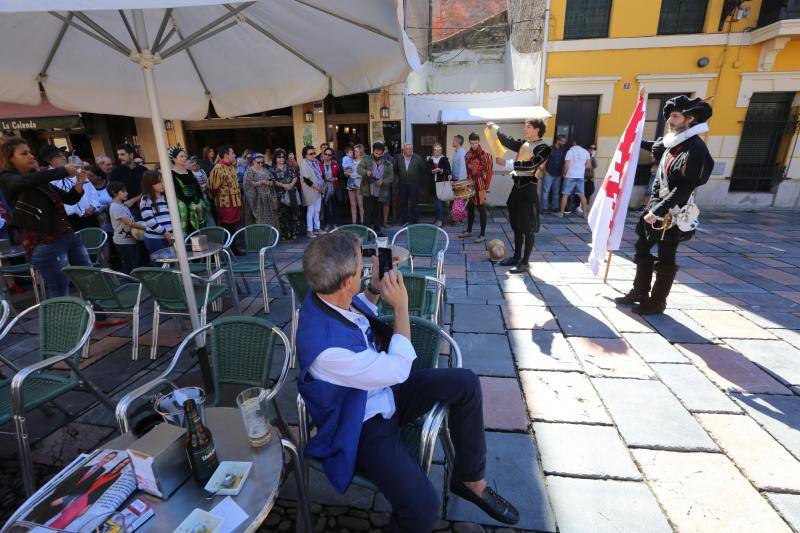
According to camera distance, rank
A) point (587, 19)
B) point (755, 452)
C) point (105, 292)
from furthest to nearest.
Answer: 1. point (587, 19)
2. point (105, 292)
3. point (755, 452)

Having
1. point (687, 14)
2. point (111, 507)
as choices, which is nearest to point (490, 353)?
point (111, 507)

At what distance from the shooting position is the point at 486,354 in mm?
3146

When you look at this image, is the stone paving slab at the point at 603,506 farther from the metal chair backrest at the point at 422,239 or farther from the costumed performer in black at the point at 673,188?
the metal chair backrest at the point at 422,239

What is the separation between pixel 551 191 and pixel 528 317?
5892 mm

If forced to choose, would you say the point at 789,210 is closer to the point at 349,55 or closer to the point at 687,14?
the point at 687,14

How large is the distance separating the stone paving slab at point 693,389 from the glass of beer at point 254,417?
262 cm

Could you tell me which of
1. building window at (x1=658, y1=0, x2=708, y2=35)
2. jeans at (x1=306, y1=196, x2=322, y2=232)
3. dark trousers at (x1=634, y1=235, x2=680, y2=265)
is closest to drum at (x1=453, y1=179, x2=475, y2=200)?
jeans at (x1=306, y1=196, x2=322, y2=232)

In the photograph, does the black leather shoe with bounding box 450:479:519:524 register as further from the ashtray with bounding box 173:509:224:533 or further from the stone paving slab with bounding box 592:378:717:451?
the ashtray with bounding box 173:509:224:533

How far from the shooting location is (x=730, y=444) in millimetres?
2174

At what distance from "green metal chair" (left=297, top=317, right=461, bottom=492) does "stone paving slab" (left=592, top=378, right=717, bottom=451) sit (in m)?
1.26

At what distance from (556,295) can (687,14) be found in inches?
323

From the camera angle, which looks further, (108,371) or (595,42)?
(595,42)

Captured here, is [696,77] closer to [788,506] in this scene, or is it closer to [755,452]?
[755,452]

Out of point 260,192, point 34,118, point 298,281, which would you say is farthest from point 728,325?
point 34,118
